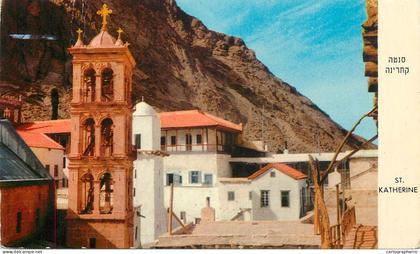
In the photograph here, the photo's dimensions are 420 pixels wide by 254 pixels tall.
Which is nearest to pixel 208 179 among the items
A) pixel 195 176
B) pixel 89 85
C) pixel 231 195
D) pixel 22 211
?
pixel 195 176

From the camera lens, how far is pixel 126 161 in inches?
261

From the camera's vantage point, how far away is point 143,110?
327 inches

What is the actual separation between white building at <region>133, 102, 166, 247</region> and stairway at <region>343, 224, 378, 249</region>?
2741 mm

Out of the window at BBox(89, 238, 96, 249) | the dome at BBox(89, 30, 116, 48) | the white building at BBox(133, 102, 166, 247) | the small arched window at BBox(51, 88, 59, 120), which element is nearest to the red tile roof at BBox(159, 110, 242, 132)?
the white building at BBox(133, 102, 166, 247)

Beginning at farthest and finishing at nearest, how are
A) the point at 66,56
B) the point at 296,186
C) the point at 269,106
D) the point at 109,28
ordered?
1. the point at 296,186
2. the point at 269,106
3. the point at 109,28
4. the point at 66,56

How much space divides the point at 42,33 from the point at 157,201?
3090 mm

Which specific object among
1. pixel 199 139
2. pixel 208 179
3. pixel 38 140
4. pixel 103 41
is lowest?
pixel 208 179

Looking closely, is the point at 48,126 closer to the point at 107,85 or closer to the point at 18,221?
the point at 107,85

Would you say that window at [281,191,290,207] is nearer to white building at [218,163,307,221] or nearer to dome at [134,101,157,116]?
white building at [218,163,307,221]

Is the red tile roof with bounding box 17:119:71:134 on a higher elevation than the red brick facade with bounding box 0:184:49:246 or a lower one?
higher

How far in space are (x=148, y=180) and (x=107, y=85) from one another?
173 centimetres

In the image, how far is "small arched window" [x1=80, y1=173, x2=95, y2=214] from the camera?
6.58 meters
